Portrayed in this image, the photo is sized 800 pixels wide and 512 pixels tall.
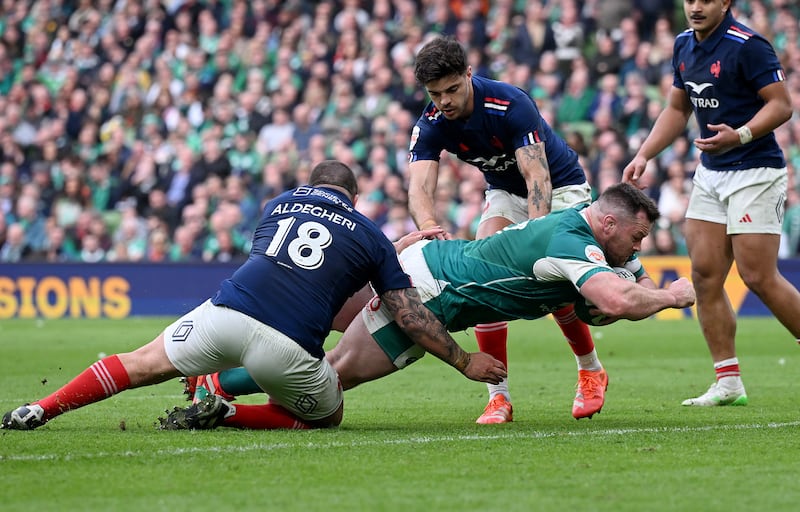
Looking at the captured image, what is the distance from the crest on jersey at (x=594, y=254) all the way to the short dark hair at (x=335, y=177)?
1.38 m

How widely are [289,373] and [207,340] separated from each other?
45 cm

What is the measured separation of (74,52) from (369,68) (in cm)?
700

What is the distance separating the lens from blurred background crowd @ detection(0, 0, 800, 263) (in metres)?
19.2

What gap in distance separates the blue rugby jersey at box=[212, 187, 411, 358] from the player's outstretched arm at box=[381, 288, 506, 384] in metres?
0.07

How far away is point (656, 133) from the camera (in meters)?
8.47

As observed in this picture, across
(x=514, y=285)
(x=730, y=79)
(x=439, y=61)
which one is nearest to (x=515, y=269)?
(x=514, y=285)

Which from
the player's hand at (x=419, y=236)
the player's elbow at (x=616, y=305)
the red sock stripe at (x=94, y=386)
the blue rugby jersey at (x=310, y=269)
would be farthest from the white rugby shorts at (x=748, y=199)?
the red sock stripe at (x=94, y=386)

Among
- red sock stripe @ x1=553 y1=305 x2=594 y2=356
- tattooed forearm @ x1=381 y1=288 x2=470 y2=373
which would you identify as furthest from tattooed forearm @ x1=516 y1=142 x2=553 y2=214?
tattooed forearm @ x1=381 y1=288 x2=470 y2=373

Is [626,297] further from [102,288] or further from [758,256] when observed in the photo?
[102,288]

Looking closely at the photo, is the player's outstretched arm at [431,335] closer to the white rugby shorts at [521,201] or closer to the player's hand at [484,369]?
the player's hand at [484,369]

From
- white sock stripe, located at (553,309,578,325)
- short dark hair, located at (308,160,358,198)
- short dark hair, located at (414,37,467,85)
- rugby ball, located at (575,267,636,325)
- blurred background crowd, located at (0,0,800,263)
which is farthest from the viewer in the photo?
blurred background crowd, located at (0,0,800,263)

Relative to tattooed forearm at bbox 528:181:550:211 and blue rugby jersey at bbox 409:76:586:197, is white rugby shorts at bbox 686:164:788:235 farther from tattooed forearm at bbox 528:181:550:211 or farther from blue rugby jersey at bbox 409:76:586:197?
tattooed forearm at bbox 528:181:550:211

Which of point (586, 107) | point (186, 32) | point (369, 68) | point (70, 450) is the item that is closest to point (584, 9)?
point (586, 107)

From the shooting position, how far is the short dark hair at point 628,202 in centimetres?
648
